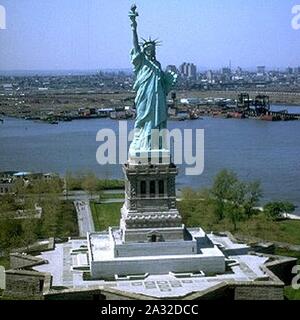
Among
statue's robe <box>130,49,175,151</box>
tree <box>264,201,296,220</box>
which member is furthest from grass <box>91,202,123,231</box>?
statue's robe <box>130,49,175,151</box>

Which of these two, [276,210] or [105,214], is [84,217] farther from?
[276,210]

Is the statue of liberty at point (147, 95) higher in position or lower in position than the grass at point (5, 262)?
higher

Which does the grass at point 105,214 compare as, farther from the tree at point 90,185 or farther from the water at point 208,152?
the water at point 208,152

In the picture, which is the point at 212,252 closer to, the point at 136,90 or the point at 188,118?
the point at 136,90

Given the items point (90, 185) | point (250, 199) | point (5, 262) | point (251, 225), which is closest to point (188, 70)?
point (90, 185)

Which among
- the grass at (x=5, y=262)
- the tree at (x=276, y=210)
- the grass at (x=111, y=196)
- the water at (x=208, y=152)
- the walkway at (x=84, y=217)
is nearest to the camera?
the grass at (x=5, y=262)

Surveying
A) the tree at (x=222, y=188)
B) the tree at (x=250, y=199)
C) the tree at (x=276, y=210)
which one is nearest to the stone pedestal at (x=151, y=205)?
the tree at (x=222, y=188)
